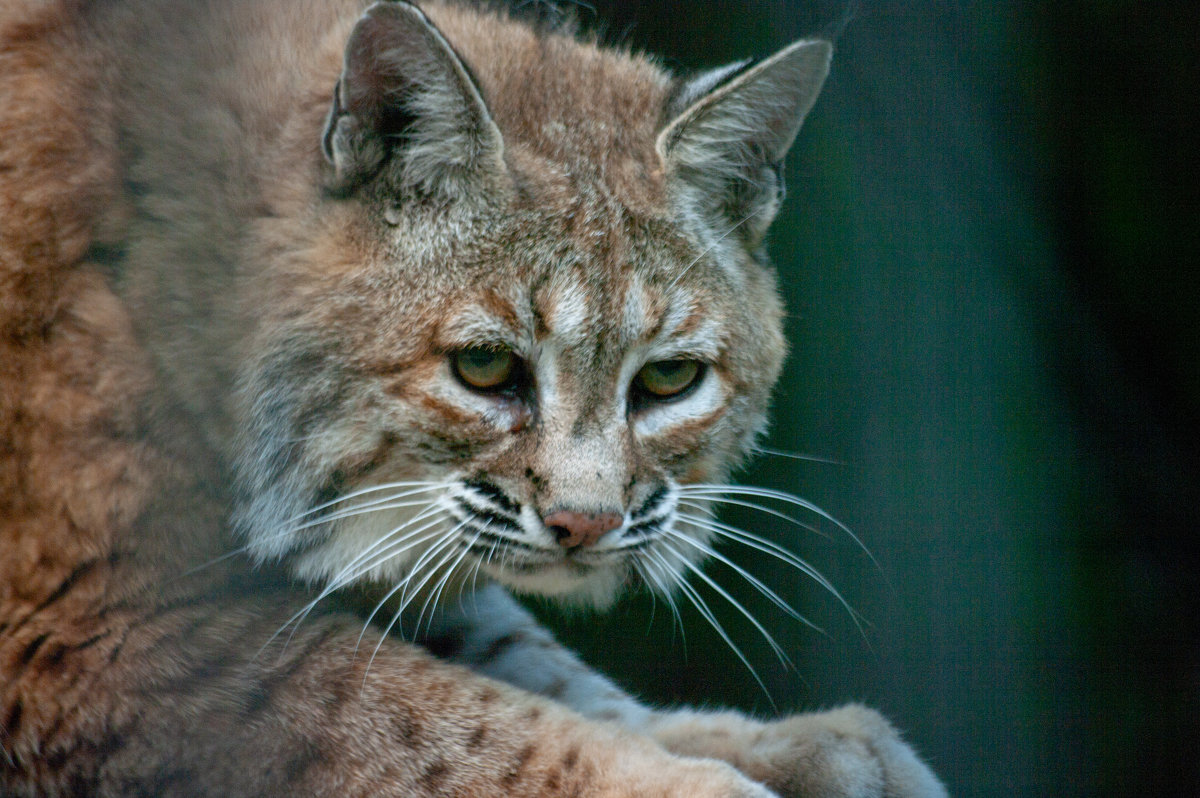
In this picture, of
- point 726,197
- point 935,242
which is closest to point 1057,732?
point 935,242

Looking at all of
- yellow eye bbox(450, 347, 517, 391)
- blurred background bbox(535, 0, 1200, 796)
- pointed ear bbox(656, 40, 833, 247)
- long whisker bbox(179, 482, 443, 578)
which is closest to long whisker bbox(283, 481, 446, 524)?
long whisker bbox(179, 482, 443, 578)

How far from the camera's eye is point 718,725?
2547 millimetres

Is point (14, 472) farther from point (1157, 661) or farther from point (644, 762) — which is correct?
point (1157, 661)

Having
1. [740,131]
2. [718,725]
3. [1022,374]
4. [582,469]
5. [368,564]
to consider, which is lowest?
[718,725]

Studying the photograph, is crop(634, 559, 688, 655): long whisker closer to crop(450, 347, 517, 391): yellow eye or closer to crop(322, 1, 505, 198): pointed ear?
crop(450, 347, 517, 391): yellow eye

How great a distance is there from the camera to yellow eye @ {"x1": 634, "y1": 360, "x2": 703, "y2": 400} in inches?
91.7

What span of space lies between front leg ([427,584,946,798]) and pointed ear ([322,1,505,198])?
3.51 feet

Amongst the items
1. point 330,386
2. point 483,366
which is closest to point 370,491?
point 330,386

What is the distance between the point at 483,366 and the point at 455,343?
0.08m

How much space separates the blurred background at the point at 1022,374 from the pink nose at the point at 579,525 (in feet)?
3.93

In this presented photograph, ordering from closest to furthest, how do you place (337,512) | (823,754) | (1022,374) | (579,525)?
1. (579,525)
2. (337,512)
3. (823,754)
4. (1022,374)

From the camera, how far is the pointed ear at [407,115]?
1.93 metres

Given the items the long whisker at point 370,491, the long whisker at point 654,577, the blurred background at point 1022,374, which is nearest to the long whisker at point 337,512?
the long whisker at point 370,491

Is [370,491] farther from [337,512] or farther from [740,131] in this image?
[740,131]
